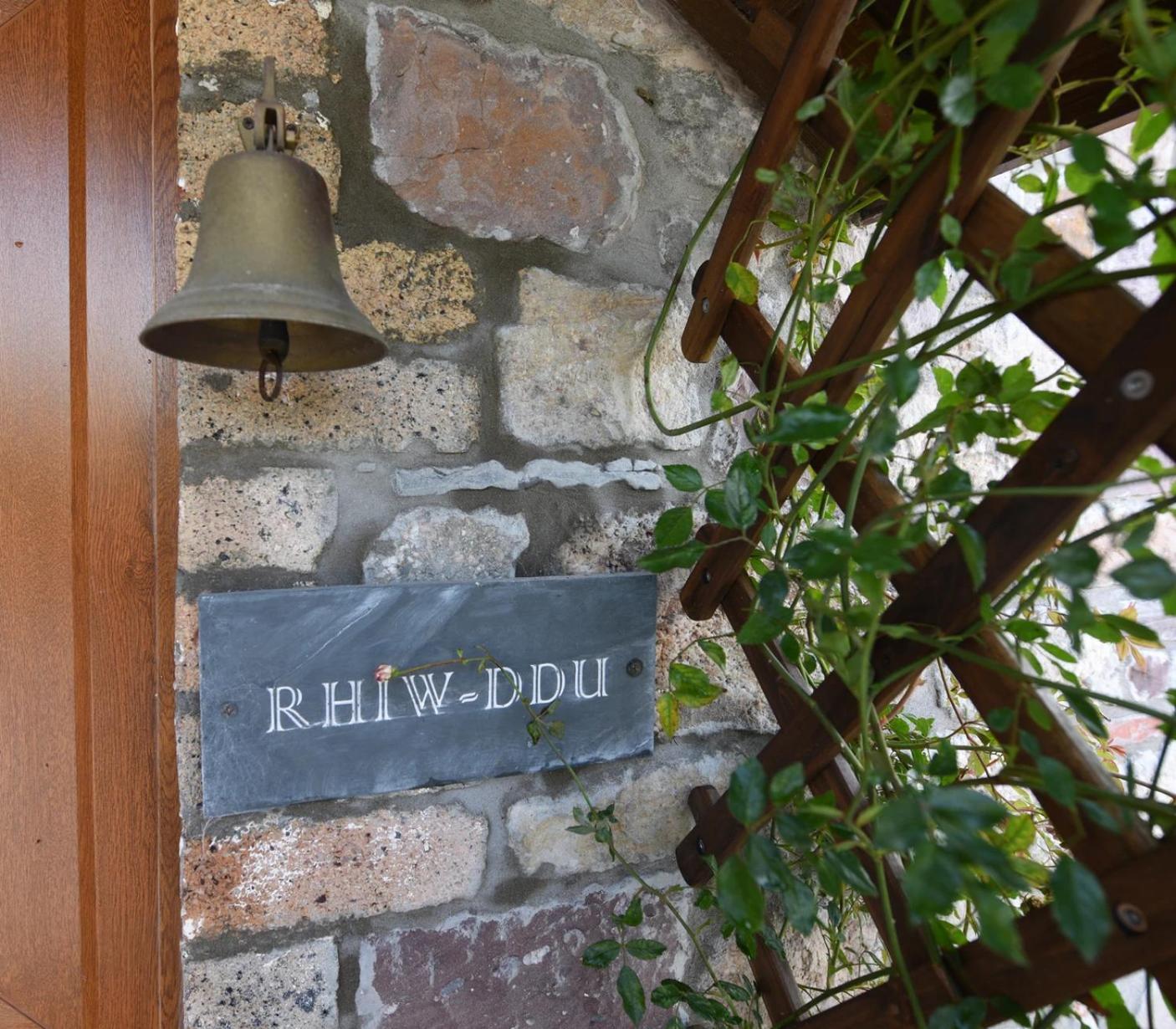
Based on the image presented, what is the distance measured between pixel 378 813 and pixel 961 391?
0.87 metres

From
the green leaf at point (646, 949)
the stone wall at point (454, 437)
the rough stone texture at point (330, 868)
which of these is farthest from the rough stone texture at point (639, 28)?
the green leaf at point (646, 949)

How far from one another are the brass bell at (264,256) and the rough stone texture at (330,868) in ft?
1.89

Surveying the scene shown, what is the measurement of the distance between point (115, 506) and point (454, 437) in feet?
1.45

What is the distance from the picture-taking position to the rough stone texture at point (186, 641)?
0.98m

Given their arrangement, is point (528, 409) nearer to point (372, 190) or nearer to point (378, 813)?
point (372, 190)

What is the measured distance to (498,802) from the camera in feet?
3.71

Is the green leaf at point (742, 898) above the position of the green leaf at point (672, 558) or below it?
below

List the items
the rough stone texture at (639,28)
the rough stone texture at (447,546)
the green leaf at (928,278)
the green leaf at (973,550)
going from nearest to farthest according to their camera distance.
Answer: the green leaf at (973,550), the green leaf at (928,278), the rough stone texture at (447,546), the rough stone texture at (639,28)

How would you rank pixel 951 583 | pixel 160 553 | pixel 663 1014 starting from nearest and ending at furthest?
pixel 951 583 → pixel 160 553 → pixel 663 1014

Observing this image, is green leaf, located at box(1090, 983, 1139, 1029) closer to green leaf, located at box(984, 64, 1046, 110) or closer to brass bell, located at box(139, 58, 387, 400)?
green leaf, located at box(984, 64, 1046, 110)

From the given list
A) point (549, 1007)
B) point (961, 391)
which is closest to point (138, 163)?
point (961, 391)

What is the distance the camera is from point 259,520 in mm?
1007

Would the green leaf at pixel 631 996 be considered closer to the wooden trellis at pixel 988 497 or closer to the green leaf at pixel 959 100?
the wooden trellis at pixel 988 497

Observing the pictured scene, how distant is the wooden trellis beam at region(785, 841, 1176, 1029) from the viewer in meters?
0.63
